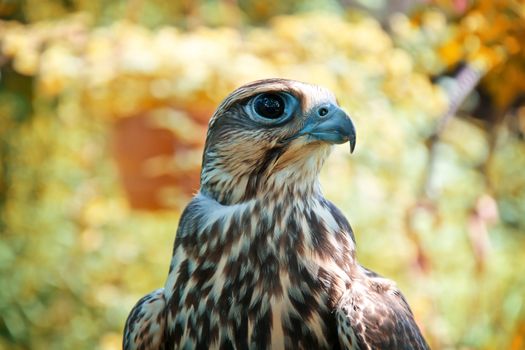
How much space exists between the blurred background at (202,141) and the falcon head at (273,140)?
128cm

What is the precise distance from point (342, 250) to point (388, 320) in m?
0.22

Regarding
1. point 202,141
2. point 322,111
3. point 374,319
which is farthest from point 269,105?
point 202,141

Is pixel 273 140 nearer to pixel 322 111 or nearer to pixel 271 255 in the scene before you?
pixel 322 111

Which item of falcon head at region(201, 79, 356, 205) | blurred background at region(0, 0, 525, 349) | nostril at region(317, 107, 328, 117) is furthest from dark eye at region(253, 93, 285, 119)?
blurred background at region(0, 0, 525, 349)

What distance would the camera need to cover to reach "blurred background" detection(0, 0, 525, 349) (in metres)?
3.99

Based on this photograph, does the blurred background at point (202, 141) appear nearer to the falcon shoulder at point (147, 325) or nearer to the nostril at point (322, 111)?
the nostril at point (322, 111)

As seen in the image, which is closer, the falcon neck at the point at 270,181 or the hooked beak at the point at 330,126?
the hooked beak at the point at 330,126

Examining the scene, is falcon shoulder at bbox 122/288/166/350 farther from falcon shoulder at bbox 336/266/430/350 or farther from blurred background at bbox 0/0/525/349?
blurred background at bbox 0/0/525/349

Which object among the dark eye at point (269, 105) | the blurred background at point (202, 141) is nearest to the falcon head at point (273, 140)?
the dark eye at point (269, 105)

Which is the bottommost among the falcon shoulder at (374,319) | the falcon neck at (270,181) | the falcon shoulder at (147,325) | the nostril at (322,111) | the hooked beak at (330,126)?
the falcon shoulder at (147,325)

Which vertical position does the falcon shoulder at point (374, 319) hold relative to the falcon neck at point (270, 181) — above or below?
below

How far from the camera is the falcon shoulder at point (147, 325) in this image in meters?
2.21

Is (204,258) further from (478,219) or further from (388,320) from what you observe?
(478,219)

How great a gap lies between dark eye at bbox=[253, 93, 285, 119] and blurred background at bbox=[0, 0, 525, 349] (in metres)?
1.29
